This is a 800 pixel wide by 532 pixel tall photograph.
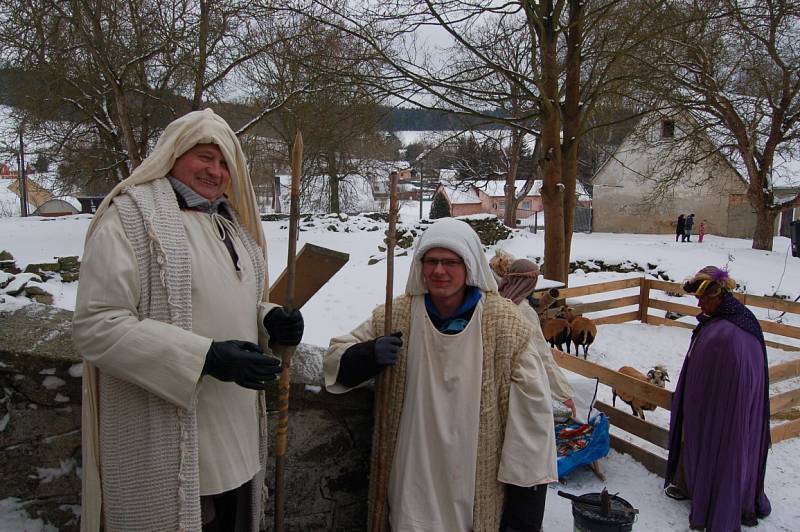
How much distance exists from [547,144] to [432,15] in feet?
7.25

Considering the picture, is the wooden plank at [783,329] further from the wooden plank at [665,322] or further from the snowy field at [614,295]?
the wooden plank at [665,322]

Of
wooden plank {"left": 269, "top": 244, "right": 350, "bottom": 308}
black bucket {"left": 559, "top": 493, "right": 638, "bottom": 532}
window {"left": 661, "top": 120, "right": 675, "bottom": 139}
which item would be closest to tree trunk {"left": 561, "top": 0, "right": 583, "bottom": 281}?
window {"left": 661, "top": 120, "right": 675, "bottom": 139}

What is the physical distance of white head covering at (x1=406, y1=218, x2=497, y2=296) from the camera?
1.96m

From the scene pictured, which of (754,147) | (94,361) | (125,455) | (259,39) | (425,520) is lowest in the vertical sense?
(425,520)

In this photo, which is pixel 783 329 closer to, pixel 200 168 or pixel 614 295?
pixel 614 295

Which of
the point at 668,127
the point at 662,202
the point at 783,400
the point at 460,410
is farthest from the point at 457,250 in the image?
the point at 662,202

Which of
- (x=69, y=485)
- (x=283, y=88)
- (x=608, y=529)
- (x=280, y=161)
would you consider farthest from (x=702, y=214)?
(x=69, y=485)

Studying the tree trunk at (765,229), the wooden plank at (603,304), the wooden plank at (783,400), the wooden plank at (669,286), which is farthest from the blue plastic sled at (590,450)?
the tree trunk at (765,229)

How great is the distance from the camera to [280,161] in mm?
23375

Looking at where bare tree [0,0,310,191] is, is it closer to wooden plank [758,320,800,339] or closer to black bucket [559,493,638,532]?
black bucket [559,493,638,532]

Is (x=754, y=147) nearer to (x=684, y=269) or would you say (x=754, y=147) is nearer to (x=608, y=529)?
(x=684, y=269)

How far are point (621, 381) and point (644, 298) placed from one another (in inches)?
239

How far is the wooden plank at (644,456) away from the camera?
431 cm

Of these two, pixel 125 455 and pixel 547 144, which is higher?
pixel 547 144
